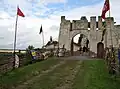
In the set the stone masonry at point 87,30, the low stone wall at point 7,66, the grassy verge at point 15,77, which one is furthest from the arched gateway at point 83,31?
the grassy verge at point 15,77

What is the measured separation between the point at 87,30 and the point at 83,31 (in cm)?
92

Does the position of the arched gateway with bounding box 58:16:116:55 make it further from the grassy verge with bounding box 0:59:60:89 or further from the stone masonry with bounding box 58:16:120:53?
the grassy verge with bounding box 0:59:60:89

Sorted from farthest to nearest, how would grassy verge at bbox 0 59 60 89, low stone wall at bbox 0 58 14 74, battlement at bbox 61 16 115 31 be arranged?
1. battlement at bbox 61 16 115 31
2. low stone wall at bbox 0 58 14 74
3. grassy verge at bbox 0 59 60 89

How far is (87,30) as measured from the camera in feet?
175

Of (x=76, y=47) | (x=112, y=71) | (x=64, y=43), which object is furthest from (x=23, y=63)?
(x=76, y=47)

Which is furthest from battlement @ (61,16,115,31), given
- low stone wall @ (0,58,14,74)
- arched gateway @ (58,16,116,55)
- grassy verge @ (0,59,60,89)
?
grassy verge @ (0,59,60,89)

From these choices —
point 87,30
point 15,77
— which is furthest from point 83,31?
point 15,77

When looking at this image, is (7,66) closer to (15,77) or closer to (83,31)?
(15,77)

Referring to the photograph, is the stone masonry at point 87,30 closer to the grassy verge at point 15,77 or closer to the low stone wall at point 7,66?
the low stone wall at point 7,66

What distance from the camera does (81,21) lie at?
176 ft

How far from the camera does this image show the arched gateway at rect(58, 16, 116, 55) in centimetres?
5256

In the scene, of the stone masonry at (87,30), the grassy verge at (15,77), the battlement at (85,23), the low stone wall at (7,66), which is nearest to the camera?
the grassy verge at (15,77)

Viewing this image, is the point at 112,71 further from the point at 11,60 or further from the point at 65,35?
the point at 65,35

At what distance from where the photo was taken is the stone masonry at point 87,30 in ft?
171
